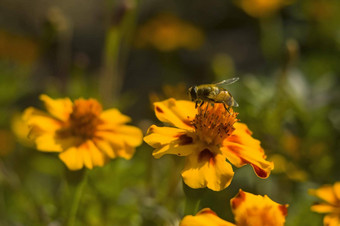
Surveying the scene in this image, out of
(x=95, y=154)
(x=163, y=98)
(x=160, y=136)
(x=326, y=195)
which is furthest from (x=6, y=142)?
(x=326, y=195)

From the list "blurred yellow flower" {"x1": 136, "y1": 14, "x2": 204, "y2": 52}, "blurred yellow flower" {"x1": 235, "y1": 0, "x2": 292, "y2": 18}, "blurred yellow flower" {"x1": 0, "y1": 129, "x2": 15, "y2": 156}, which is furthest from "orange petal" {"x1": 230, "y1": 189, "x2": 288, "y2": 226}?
"blurred yellow flower" {"x1": 235, "y1": 0, "x2": 292, "y2": 18}

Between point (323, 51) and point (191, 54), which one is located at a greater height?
point (323, 51)

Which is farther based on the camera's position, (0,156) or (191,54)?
(191,54)

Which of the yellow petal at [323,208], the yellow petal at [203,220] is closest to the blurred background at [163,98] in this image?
the yellow petal at [203,220]

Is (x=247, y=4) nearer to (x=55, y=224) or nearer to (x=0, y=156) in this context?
(x=0, y=156)

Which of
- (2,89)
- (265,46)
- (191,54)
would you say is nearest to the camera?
(2,89)

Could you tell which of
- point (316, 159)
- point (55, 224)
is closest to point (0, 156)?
point (55, 224)

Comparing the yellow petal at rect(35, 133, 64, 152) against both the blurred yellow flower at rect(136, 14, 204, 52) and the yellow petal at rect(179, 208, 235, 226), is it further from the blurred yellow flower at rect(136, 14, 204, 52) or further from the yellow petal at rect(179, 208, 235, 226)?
the blurred yellow flower at rect(136, 14, 204, 52)

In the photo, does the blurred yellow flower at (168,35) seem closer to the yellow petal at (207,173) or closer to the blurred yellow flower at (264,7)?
the blurred yellow flower at (264,7)
